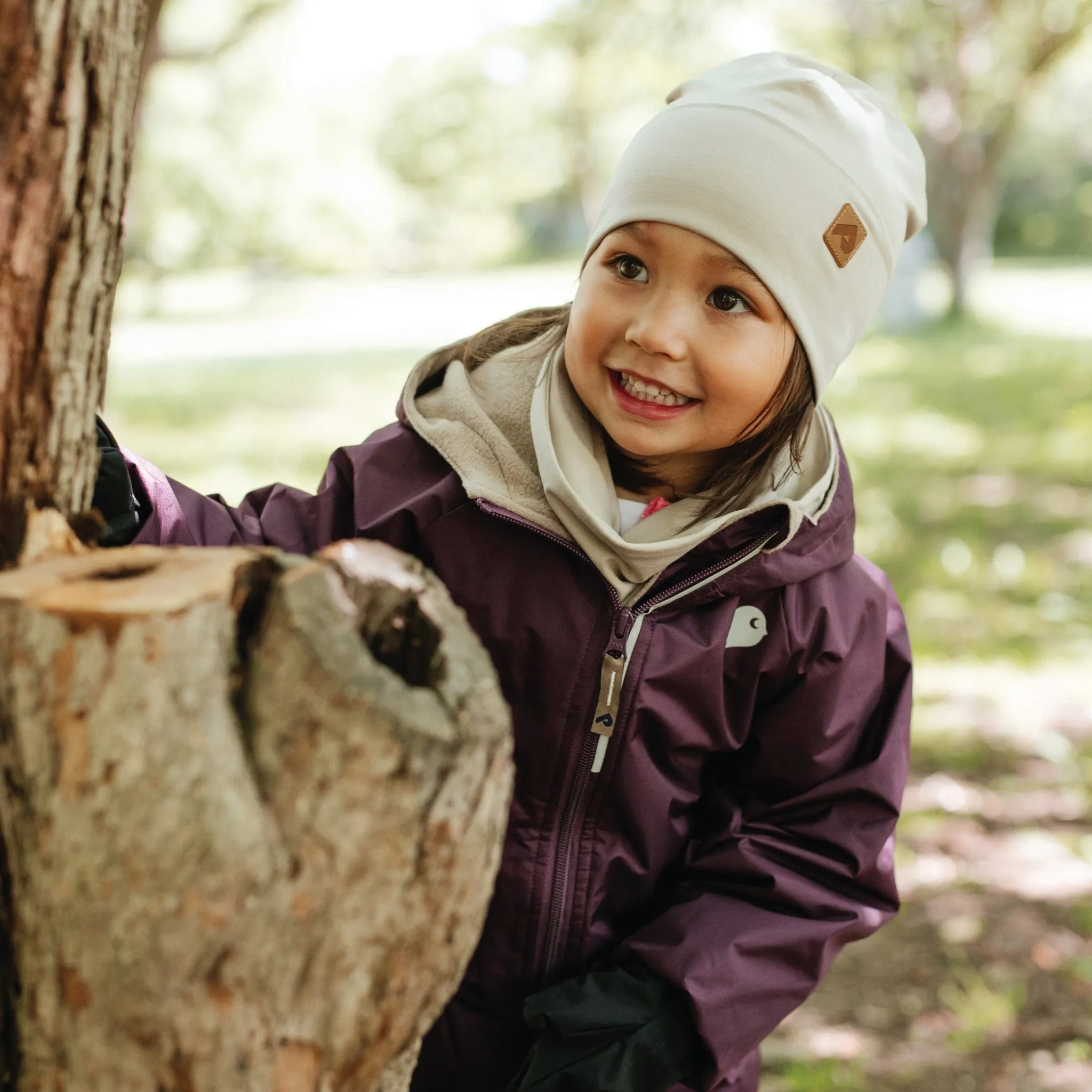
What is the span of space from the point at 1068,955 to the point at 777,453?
Result: 2.02 metres

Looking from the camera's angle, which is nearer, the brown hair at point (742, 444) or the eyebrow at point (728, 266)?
the eyebrow at point (728, 266)

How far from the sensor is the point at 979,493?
748cm

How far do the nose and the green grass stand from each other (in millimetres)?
3606

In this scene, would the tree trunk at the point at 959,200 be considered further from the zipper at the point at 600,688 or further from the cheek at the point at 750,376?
the zipper at the point at 600,688

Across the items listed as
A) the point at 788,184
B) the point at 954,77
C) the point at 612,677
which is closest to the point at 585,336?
the point at 788,184

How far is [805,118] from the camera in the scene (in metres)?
1.85

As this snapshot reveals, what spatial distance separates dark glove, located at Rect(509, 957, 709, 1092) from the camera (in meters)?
1.75

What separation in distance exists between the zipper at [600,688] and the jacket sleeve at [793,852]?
0.47ft

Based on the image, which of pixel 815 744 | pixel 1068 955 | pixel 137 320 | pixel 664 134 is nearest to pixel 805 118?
pixel 664 134

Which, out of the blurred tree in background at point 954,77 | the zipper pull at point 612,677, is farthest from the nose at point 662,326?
the blurred tree in background at point 954,77

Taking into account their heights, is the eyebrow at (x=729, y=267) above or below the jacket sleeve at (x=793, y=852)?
above

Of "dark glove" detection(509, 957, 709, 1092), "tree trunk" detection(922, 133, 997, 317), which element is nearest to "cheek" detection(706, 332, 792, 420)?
"dark glove" detection(509, 957, 709, 1092)

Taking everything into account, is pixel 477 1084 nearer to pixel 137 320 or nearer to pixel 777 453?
pixel 777 453

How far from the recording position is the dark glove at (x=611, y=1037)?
1.75 meters
